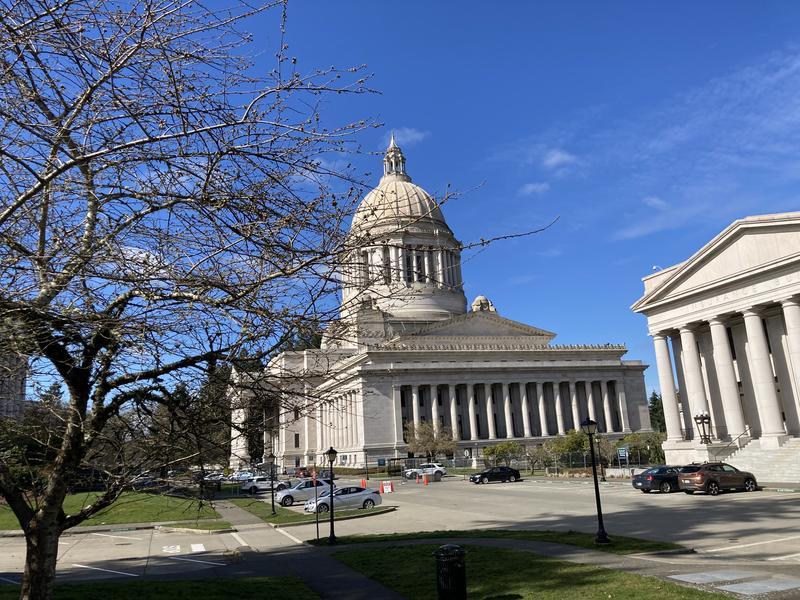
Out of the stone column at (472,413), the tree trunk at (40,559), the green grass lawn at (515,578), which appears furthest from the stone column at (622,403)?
the tree trunk at (40,559)

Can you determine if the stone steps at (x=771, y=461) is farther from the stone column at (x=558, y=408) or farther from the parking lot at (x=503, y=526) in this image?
the stone column at (x=558, y=408)

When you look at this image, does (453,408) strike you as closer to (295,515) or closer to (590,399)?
(590,399)

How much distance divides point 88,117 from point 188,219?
145 centimetres

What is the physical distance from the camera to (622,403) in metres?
86.6

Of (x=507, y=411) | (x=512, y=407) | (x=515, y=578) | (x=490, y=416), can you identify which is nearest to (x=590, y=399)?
(x=512, y=407)

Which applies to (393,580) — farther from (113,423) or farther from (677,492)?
(677,492)

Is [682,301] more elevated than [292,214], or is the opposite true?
[682,301]

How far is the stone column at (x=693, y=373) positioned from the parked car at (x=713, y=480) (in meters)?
14.1

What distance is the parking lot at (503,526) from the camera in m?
15.8

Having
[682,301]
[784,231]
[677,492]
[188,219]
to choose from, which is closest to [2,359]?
[188,219]

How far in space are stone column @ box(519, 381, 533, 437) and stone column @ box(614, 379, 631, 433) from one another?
14320mm

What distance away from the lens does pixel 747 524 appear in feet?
61.1

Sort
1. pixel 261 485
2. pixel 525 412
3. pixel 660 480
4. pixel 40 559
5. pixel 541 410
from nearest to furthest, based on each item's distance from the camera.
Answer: pixel 40 559 < pixel 660 480 < pixel 261 485 < pixel 525 412 < pixel 541 410

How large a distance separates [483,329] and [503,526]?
64654 mm
